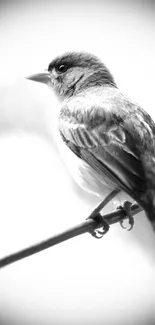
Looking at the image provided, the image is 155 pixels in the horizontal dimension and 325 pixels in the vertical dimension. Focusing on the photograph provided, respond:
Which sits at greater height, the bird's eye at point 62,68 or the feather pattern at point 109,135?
the bird's eye at point 62,68

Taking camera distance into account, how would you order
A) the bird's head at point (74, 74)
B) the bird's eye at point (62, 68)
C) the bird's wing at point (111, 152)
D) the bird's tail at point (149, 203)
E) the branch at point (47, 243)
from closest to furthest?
1. the branch at point (47, 243)
2. the bird's tail at point (149, 203)
3. the bird's wing at point (111, 152)
4. the bird's head at point (74, 74)
5. the bird's eye at point (62, 68)

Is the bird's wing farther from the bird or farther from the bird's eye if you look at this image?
the bird's eye

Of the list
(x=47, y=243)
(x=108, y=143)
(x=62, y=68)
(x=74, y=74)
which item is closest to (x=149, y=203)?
(x=108, y=143)

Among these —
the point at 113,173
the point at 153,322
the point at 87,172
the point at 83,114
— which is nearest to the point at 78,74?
the point at 83,114

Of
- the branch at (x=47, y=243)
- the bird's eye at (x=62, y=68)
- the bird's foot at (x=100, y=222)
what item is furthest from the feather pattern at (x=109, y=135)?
the bird's eye at (x=62, y=68)

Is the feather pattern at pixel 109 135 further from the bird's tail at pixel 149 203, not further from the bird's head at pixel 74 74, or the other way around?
the bird's head at pixel 74 74

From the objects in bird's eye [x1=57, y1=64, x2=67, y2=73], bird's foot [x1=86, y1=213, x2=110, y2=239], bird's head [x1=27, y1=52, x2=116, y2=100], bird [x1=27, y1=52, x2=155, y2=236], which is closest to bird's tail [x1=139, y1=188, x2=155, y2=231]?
bird [x1=27, y1=52, x2=155, y2=236]
